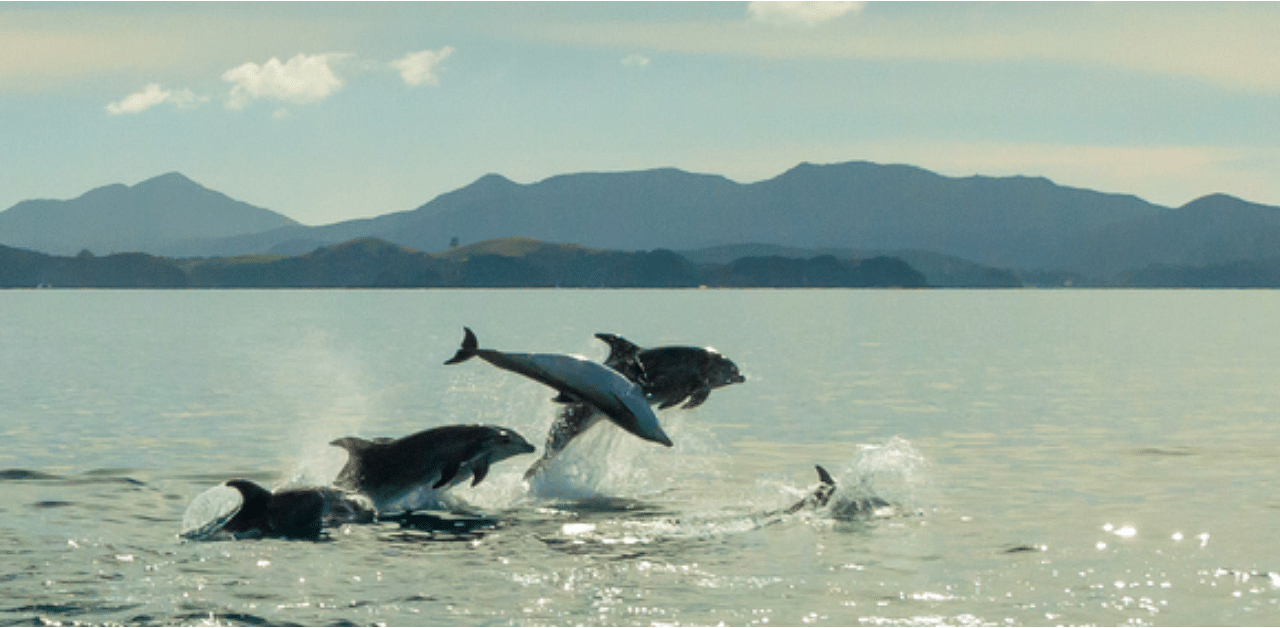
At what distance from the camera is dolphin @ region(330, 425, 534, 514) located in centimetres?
2658

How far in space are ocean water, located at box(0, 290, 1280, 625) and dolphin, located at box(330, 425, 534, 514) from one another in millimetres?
1330

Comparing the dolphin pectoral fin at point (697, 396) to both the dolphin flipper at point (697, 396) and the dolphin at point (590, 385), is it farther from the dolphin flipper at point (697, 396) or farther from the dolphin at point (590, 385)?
the dolphin at point (590, 385)

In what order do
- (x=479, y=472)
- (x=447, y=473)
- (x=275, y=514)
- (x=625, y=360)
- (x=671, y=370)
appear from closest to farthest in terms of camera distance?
(x=275, y=514) → (x=479, y=472) → (x=447, y=473) → (x=625, y=360) → (x=671, y=370)

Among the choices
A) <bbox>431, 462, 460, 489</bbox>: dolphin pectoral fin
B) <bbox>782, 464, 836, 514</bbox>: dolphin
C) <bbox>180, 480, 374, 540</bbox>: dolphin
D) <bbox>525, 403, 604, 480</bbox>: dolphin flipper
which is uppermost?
<bbox>525, 403, 604, 480</bbox>: dolphin flipper

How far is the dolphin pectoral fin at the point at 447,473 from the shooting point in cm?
2588

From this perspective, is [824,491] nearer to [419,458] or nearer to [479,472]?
[479,472]

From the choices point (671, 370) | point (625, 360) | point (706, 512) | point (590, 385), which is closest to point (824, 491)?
Answer: point (706, 512)

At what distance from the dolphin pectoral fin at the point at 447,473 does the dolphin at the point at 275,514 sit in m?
1.44

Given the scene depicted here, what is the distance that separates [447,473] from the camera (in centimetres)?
2619

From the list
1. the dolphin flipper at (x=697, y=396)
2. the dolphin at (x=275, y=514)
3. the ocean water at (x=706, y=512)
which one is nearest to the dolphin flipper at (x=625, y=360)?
the dolphin flipper at (x=697, y=396)

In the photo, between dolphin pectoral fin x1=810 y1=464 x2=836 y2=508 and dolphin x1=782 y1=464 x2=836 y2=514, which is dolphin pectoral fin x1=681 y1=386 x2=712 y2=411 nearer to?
dolphin pectoral fin x1=810 y1=464 x2=836 y2=508

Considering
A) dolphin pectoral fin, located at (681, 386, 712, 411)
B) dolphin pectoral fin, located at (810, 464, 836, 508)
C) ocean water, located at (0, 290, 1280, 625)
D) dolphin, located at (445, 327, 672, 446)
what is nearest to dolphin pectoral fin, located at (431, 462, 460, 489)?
ocean water, located at (0, 290, 1280, 625)

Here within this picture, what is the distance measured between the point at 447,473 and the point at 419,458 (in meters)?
0.88

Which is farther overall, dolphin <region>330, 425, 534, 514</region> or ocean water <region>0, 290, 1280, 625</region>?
dolphin <region>330, 425, 534, 514</region>
